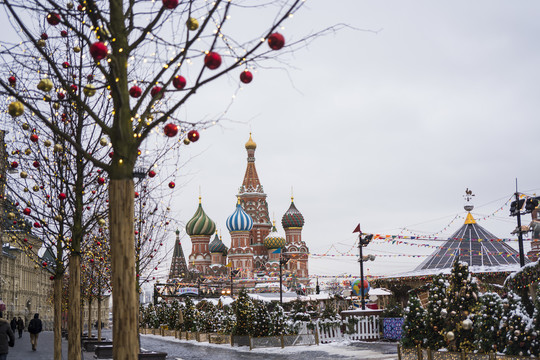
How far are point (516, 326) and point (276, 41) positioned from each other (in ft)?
27.0

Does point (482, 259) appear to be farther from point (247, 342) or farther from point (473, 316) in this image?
point (473, 316)

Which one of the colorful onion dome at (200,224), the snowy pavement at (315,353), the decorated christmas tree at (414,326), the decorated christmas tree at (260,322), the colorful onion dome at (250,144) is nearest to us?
the decorated christmas tree at (414,326)

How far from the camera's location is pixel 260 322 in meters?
26.9

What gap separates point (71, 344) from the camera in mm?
11648

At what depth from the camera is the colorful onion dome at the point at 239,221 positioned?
8969 centimetres

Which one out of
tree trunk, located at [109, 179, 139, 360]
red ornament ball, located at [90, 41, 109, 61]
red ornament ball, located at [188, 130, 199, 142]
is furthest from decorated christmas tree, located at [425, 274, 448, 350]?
red ornament ball, located at [90, 41, 109, 61]

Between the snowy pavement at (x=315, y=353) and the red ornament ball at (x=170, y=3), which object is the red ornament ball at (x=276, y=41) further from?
the snowy pavement at (x=315, y=353)

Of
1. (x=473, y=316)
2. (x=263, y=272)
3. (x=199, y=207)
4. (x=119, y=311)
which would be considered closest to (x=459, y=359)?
(x=473, y=316)

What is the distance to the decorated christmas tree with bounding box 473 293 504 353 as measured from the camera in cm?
1163

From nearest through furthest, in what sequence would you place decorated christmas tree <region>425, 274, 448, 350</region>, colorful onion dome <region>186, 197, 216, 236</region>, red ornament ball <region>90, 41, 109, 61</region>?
red ornament ball <region>90, 41, 109, 61</region> → decorated christmas tree <region>425, 274, 448, 350</region> → colorful onion dome <region>186, 197, 216, 236</region>

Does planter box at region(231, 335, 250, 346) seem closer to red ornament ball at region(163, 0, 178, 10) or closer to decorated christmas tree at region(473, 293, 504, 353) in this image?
decorated christmas tree at region(473, 293, 504, 353)

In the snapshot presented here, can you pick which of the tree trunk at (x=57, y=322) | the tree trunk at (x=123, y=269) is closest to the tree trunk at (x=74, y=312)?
the tree trunk at (x=57, y=322)

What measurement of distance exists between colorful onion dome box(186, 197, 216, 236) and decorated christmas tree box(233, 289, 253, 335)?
228 feet

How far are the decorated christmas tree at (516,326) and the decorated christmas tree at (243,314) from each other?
17072mm
